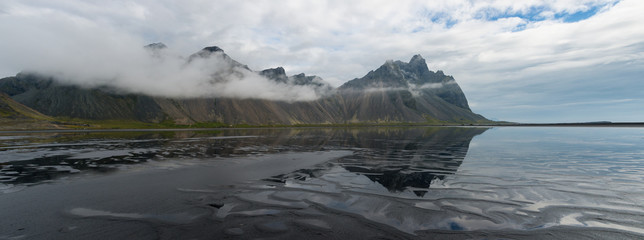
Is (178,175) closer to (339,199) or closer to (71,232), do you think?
(71,232)

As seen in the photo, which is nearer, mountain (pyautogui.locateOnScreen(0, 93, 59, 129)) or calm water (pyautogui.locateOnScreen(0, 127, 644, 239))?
calm water (pyautogui.locateOnScreen(0, 127, 644, 239))

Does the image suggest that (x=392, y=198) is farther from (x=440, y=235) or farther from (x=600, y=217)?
(x=600, y=217)

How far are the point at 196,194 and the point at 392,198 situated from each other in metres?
12.3

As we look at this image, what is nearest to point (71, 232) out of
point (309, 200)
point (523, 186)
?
point (309, 200)

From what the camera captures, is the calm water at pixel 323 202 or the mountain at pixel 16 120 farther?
the mountain at pixel 16 120

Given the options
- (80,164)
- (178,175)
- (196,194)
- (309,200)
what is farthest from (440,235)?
(80,164)

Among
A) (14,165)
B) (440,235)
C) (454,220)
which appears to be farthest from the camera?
(14,165)

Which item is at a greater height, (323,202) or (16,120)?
(323,202)

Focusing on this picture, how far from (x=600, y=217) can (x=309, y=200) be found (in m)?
14.4

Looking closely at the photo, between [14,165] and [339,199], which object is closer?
[339,199]

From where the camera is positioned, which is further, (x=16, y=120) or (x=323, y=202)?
(x=16, y=120)

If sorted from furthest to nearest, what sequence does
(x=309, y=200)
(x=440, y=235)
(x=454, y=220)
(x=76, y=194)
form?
(x=76, y=194), (x=309, y=200), (x=454, y=220), (x=440, y=235)

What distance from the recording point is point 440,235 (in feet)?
35.8

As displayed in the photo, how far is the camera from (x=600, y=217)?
1293cm
